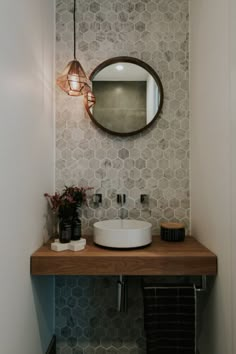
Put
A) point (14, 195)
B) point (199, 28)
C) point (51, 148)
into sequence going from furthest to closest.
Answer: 1. point (51, 148)
2. point (199, 28)
3. point (14, 195)

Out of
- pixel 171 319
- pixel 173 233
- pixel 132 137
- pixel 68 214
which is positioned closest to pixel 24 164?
pixel 68 214

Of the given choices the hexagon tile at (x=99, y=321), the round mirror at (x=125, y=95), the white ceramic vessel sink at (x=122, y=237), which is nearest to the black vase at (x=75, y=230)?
the white ceramic vessel sink at (x=122, y=237)

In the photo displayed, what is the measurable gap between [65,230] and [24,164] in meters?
0.46

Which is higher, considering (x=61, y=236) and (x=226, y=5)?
(x=226, y=5)

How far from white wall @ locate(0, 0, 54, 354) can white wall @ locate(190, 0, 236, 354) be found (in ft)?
3.05

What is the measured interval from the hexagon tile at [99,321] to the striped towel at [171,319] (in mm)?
396

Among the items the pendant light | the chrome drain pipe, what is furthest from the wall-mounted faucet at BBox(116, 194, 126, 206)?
the pendant light

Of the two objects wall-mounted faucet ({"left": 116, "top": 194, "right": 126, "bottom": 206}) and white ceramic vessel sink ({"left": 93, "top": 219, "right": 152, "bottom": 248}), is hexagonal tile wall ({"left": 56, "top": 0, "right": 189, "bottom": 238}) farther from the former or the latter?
white ceramic vessel sink ({"left": 93, "top": 219, "right": 152, "bottom": 248})

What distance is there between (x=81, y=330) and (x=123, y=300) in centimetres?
50

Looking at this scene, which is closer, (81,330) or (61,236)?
(61,236)

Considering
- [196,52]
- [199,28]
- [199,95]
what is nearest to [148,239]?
[199,95]

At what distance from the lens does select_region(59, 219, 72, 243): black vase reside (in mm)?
1460

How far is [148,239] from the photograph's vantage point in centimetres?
148

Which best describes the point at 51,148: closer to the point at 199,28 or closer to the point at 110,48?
the point at 110,48
